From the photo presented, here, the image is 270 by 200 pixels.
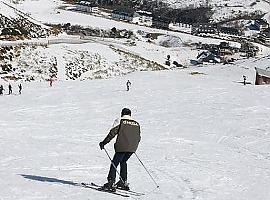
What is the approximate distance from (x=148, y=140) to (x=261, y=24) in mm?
131545

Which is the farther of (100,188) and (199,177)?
(199,177)

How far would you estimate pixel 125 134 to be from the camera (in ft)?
30.4

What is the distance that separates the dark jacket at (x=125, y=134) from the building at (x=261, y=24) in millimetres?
136570

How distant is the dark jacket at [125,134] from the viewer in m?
9.26

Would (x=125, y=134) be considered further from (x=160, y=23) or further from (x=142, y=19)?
(x=142, y=19)

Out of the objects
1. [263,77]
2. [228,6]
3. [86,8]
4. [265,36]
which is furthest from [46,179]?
[228,6]

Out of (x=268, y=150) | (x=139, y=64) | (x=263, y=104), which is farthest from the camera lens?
(x=139, y=64)

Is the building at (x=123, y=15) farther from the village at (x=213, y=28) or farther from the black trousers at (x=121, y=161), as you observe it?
the black trousers at (x=121, y=161)

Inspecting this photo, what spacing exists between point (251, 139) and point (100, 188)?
1067 cm

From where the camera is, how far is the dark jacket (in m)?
9.26

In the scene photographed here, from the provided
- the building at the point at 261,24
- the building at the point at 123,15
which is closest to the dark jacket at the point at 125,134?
the building at the point at 123,15

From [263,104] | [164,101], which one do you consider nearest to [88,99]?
[164,101]

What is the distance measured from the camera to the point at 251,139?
64.3ft

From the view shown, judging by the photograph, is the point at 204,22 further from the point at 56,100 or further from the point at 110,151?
the point at 110,151
